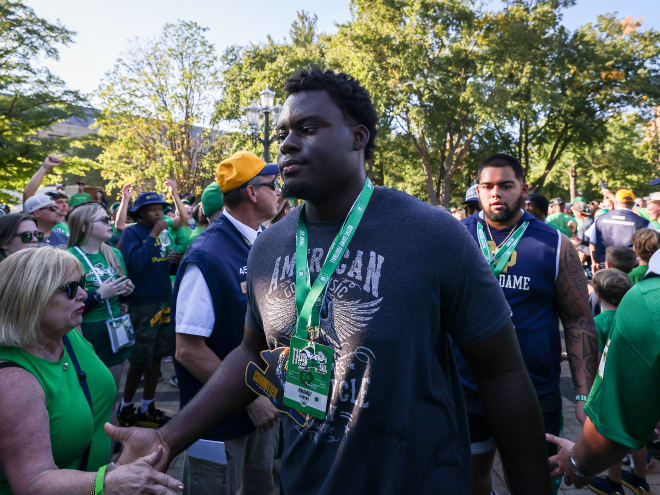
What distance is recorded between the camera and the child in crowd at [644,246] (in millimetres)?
5184

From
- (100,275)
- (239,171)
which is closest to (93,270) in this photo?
(100,275)

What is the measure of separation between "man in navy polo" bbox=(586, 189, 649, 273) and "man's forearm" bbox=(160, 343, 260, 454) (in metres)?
7.40

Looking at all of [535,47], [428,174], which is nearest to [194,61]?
[428,174]

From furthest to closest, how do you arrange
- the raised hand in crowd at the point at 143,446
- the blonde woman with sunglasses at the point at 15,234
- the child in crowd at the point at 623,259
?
1. the child in crowd at the point at 623,259
2. the blonde woman with sunglasses at the point at 15,234
3. the raised hand in crowd at the point at 143,446

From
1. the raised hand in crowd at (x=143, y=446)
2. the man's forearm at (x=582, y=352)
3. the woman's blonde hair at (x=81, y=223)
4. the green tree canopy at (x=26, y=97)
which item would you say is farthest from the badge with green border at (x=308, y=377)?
the green tree canopy at (x=26, y=97)

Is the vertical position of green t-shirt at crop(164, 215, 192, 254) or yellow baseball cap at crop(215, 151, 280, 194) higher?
yellow baseball cap at crop(215, 151, 280, 194)

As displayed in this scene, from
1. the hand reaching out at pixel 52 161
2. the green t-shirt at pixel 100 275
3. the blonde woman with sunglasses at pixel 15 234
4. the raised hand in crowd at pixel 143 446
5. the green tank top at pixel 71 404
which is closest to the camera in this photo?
the raised hand in crowd at pixel 143 446

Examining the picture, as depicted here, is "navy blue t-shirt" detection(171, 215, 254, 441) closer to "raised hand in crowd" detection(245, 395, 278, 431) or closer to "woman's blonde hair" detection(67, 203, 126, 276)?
"raised hand in crowd" detection(245, 395, 278, 431)

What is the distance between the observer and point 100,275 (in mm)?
4598

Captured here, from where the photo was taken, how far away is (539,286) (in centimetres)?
307

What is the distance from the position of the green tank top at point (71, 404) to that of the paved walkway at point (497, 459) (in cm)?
213

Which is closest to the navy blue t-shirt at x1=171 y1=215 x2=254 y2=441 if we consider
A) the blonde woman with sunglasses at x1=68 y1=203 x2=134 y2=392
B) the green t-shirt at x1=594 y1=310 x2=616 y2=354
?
the blonde woman with sunglasses at x1=68 y1=203 x2=134 y2=392

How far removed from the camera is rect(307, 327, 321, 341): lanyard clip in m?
1.53

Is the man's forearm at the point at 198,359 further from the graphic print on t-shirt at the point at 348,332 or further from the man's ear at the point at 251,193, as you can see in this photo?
the graphic print on t-shirt at the point at 348,332
